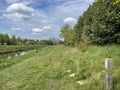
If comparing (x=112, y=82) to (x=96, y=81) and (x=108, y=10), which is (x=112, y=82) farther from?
(x=108, y=10)

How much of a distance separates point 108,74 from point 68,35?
110 ft

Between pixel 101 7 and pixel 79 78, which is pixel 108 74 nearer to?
pixel 79 78

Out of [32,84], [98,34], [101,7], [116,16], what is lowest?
[32,84]

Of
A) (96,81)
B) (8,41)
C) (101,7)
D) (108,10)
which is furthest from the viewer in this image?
(8,41)

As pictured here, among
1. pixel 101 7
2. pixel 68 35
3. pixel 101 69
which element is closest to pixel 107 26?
pixel 101 7

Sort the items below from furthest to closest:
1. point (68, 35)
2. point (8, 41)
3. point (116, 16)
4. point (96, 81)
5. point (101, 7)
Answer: point (8, 41) → point (68, 35) → point (101, 7) → point (116, 16) → point (96, 81)

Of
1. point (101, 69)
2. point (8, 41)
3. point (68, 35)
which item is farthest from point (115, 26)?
point (8, 41)

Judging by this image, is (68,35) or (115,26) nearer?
(115,26)

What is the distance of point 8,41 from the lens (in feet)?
278

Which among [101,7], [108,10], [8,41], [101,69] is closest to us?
[101,69]

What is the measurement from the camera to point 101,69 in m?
8.20

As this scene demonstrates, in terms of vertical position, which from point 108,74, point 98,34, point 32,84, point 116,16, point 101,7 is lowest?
point 32,84

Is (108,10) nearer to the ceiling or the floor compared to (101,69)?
nearer to the ceiling

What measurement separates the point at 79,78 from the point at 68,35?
3177 cm
